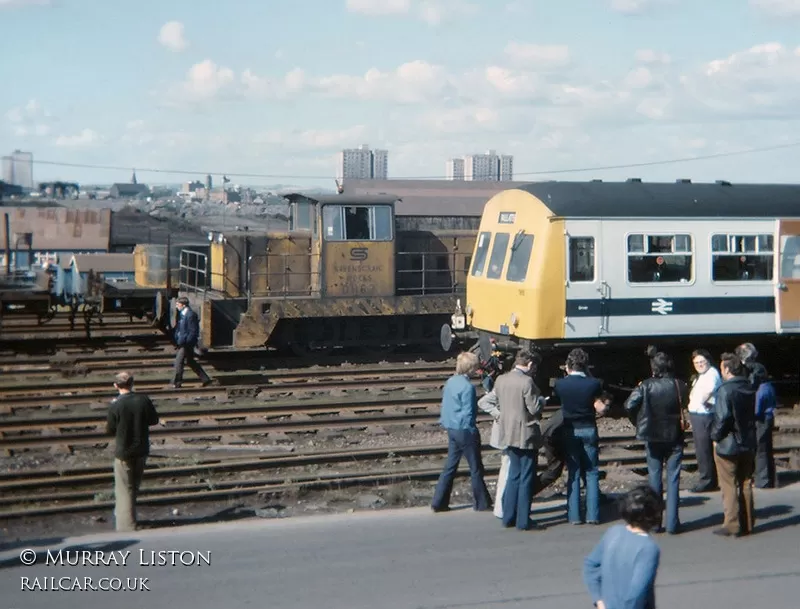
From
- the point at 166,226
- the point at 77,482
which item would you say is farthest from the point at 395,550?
the point at 166,226

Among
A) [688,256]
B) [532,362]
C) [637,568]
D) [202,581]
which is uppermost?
[688,256]

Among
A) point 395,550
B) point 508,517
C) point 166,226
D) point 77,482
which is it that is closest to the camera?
point 395,550

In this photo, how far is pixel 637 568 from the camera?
4598 mm

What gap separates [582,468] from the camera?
8797 mm

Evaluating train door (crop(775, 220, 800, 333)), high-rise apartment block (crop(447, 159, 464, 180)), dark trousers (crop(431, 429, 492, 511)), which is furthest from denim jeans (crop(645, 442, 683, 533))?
high-rise apartment block (crop(447, 159, 464, 180))

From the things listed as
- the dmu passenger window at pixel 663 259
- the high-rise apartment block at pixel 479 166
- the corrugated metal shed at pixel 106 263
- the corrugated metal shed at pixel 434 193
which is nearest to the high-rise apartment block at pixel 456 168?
the high-rise apartment block at pixel 479 166

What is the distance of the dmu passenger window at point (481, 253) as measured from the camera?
15.9m

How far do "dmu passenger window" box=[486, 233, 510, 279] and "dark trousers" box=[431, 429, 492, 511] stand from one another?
6.19m

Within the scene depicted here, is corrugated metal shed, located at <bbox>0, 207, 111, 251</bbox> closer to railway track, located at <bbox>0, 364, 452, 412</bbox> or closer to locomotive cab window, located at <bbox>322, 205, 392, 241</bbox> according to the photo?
locomotive cab window, located at <bbox>322, 205, 392, 241</bbox>

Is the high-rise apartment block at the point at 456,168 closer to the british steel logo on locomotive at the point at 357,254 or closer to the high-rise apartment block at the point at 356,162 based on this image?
the high-rise apartment block at the point at 356,162

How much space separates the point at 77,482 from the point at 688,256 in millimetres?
9108

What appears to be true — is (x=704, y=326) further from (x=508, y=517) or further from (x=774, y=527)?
(x=508, y=517)

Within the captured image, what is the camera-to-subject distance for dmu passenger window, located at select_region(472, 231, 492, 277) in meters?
15.9

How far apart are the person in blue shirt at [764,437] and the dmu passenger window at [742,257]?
4657 mm
